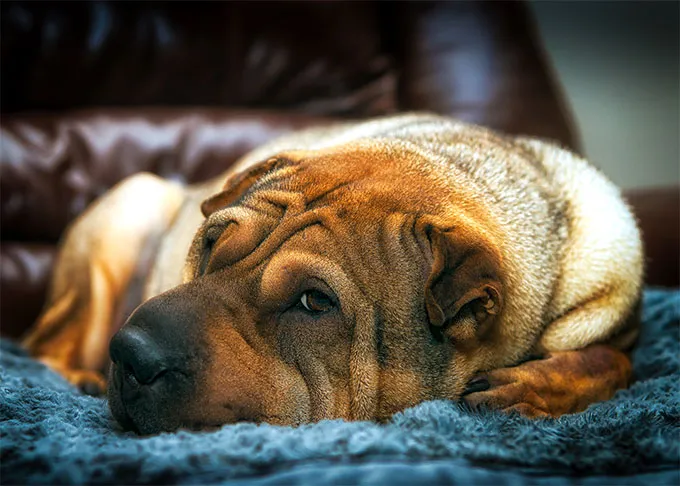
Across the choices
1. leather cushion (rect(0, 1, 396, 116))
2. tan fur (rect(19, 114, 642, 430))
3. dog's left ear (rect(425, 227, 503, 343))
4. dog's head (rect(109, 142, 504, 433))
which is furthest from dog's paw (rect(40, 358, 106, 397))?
leather cushion (rect(0, 1, 396, 116))

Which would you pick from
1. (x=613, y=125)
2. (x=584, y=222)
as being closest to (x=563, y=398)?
(x=584, y=222)

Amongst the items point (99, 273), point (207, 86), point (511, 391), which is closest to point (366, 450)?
point (511, 391)

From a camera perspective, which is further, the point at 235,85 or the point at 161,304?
the point at 235,85

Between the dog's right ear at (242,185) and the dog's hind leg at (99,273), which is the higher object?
the dog's right ear at (242,185)

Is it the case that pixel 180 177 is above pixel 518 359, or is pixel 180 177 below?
above

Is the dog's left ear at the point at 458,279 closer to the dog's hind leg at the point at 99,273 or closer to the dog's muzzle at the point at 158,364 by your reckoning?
the dog's muzzle at the point at 158,364

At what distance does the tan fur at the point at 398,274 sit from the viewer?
1536 mm

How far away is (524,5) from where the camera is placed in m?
3.73

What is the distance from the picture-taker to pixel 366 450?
4.08 feet

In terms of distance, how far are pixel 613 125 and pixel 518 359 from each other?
2867mm

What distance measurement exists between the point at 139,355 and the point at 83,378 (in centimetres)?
110

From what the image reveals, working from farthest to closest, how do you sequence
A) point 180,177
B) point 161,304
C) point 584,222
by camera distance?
point 180,177
point 584,222
point 161,304

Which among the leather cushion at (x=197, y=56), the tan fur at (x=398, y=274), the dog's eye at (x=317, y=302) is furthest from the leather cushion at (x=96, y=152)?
the dog's eye at (x=317, y=302)

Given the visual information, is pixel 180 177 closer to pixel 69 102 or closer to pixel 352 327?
pixel 69 102
